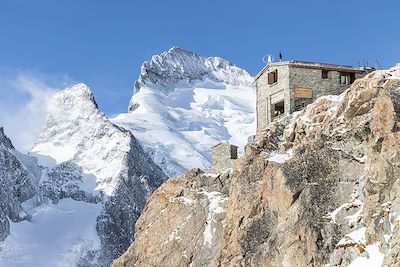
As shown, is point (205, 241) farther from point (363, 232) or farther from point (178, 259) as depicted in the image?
point (363, 232)

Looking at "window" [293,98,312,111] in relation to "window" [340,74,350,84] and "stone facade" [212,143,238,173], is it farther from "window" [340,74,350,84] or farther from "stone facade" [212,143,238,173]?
"stone facade" [212,143,238,173]

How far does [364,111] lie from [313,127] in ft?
14.0

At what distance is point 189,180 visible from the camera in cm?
6219

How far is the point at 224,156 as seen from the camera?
63.8 m

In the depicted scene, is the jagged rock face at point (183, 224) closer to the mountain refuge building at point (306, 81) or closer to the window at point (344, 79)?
the mountain refuge building at point (306, 81)

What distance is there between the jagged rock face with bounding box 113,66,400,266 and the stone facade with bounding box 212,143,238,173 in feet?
14.9

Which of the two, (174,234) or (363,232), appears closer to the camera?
(363,232)

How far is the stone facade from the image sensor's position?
63.4 meters

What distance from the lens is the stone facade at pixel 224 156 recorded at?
208 ft

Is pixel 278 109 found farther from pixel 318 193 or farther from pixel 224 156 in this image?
pixel 318 193

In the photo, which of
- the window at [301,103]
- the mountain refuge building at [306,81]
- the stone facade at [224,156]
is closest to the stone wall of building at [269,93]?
the mountain refuge building at [306,81]

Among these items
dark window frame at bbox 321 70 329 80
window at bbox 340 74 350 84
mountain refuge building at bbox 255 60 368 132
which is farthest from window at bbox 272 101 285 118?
window at bbox 340 74 350 84

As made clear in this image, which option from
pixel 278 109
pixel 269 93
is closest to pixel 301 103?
pixel 278 109

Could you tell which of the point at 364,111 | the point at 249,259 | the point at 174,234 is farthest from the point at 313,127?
the point at 174,234
